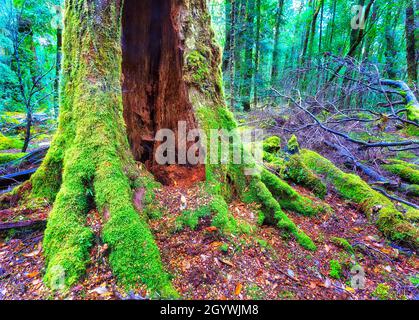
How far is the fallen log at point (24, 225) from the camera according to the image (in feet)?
10.2

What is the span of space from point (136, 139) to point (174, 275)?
252 cm

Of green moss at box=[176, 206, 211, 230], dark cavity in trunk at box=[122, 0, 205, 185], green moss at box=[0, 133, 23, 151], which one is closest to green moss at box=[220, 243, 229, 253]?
green moss at box=[176, 206, 211, 230]

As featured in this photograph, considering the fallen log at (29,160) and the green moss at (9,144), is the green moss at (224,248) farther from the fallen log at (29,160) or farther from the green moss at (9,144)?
A: the green moss at (9,144)

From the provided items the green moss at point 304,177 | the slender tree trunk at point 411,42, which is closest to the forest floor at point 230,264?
the green moss at point 304,177

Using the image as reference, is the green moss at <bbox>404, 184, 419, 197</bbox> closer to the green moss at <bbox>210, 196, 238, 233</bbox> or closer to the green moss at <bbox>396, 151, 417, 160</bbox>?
the green moss at <bbox>396, 151, 417, 160</bbox>

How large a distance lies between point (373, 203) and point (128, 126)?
4959 millimetres

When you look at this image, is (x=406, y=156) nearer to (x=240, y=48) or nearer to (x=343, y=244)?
(x=343, y=244)

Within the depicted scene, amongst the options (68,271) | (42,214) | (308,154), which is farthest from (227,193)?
(308,154)

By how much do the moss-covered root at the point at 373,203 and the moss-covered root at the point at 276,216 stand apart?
1.75 metres

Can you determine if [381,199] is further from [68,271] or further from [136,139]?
[68,271]

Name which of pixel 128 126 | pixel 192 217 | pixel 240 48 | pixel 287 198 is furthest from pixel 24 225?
pixel 240 48

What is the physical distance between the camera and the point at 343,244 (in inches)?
142
